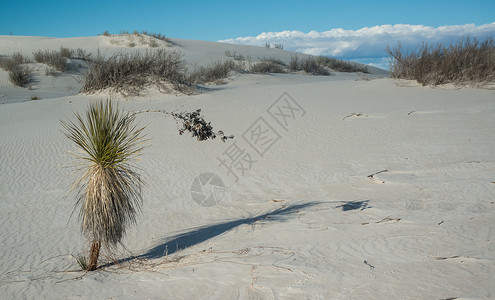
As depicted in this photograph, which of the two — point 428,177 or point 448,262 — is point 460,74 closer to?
point 428,177

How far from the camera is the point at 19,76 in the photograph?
17.4 m


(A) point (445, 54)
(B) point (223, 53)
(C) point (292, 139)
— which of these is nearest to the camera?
(C) point (292, 139)

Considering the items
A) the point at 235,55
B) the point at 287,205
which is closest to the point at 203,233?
the point at 287,205

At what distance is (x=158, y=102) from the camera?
12203 millimetres

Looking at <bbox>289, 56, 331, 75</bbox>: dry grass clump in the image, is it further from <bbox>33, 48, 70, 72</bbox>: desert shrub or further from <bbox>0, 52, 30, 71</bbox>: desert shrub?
<bbox>0, 52, 30, 71</bbox>: desert shrub

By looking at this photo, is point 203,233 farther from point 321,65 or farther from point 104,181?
point 321,65

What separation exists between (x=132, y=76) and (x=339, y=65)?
1960cm

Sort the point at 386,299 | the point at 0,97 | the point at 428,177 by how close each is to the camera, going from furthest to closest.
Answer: the point at 0,97 → the point at 428,177 → the point at 386,299

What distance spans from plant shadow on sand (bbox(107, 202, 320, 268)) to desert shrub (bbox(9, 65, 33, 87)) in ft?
51.7

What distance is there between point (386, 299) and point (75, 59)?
21649 millimetres

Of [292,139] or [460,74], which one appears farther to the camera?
[460,74]

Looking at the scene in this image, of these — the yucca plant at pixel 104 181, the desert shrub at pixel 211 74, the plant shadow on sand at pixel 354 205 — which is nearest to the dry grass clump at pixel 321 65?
the desert shrub at pixel 211 74

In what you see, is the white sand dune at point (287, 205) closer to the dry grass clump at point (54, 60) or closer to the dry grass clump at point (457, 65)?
the dry grass clump at point (457, 65)

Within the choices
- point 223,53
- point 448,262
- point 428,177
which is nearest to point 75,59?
point 223,53
